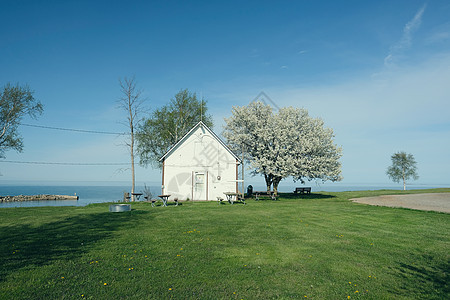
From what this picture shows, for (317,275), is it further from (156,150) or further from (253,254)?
(156,150)

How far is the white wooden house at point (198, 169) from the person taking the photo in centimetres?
2819

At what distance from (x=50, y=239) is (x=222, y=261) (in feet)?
21.8

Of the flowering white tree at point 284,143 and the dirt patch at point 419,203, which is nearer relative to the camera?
the dirt patch at point 419,203

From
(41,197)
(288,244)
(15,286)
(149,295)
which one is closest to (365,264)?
(288,244)

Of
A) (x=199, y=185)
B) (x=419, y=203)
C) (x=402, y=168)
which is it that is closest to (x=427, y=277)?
(x=419, y=203)

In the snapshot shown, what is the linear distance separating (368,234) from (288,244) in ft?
13.7

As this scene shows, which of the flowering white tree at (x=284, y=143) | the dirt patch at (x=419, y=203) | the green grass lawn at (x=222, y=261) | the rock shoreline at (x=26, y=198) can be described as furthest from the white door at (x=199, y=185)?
the rock shoreline at (x=26, y=198)

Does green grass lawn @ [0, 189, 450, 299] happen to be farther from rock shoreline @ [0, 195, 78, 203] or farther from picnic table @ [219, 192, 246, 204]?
rock shoreline @ [0, 195, 78, 203]

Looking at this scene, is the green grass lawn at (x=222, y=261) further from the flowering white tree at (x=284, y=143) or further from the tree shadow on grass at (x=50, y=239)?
the flowering white tree at (x=284, y=143)

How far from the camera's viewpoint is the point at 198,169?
28.3 metres

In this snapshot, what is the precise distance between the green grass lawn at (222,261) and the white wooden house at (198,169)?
14787mm

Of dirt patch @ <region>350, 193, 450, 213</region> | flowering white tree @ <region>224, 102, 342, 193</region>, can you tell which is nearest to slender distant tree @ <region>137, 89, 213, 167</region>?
flowering white tree @ <region>224, 102, 342, 193</region>

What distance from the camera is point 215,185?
2847 cm

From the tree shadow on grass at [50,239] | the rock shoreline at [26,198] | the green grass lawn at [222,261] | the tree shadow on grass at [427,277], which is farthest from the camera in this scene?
the rock shoreline at [26,198]
